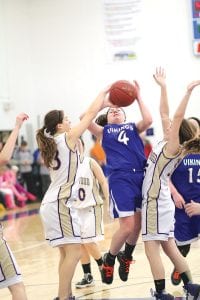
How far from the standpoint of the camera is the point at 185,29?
53.8ft

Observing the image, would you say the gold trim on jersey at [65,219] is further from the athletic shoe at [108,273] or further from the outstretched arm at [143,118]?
the outstretched arm at [143,118]

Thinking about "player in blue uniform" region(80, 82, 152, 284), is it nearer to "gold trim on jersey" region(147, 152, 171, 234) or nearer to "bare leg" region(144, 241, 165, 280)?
"gold trim on jersey" region(147, 152, 171, 234)

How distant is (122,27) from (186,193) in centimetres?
1209

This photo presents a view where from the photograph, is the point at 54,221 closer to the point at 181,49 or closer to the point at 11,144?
the point at 11,144

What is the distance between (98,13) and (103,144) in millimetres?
12477

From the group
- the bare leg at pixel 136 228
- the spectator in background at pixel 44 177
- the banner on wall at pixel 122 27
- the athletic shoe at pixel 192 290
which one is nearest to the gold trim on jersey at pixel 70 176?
the bare leg at pixel 136 228

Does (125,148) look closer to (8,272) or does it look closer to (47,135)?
(47,135)

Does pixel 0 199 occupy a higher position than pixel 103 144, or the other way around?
pixel 103 144

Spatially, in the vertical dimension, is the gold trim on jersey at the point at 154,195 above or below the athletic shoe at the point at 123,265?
above

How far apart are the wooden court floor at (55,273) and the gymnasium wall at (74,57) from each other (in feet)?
23.4

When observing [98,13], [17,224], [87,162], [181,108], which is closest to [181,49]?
[98,13]

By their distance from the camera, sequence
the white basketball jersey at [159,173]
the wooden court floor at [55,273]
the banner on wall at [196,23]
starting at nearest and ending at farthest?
1. the white basketball jersey at [159,173]
2. the wooden court floor at [55,273]
3. the banner on wall at [196,23]

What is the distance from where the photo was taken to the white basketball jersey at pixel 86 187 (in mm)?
6195

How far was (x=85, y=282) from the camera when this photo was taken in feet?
→ 20.1
